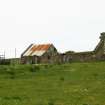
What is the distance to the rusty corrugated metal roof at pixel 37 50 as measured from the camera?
3425 inches

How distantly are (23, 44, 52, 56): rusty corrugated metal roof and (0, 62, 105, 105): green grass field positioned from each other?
3340 cm

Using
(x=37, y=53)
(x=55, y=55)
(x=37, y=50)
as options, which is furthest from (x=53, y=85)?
(x=37, y=50)

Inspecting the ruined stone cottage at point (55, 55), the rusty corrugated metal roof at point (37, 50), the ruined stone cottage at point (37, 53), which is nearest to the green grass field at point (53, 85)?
the ruined stone cottage at point (55, 55)

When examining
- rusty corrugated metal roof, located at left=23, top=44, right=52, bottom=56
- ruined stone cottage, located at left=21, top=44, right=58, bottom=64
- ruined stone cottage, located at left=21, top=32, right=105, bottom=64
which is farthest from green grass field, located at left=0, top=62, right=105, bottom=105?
rusty corrugated metal roof, located at left=23, top=44, right=52, bottom=56

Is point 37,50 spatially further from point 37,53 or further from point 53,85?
point 53,85

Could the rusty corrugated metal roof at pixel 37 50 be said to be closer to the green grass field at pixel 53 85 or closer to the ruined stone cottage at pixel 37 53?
the ruined stone cottage at pixel 37 53

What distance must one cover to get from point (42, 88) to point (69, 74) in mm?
Result: 9546

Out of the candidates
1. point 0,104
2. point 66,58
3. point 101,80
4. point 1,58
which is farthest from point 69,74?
point 1,58

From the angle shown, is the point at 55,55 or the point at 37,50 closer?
the point at 55,55

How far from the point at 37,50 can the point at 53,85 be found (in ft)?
161

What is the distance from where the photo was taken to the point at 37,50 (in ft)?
291

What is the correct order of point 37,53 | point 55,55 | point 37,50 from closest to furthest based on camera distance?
point 55,55
point 37,53
point 37,50

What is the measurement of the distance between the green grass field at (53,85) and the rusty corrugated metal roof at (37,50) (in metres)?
33.4

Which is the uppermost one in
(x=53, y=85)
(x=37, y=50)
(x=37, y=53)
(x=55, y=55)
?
(x=37, y=50)
